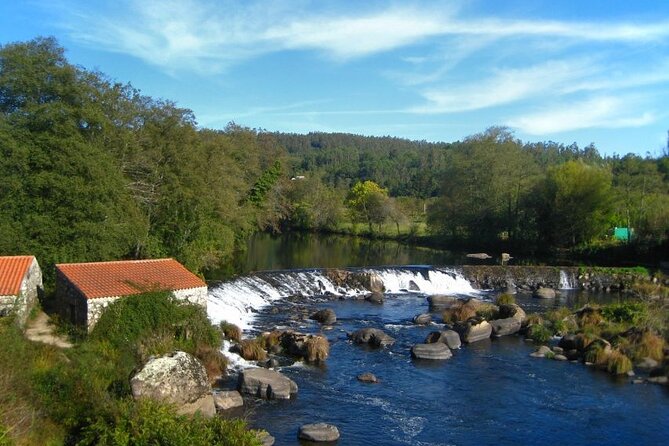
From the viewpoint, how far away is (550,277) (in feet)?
139

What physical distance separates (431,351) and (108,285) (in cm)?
1234

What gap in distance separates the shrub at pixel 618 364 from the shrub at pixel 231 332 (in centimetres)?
1430

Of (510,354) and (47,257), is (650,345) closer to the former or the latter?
(510,354)

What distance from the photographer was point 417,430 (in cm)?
1653

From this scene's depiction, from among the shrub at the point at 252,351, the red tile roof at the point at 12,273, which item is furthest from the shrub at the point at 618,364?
the red tile roof at the point at 12,273

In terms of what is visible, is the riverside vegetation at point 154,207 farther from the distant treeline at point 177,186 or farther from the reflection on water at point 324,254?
the reflection on water at point 324,254

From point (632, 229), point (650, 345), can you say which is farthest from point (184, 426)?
point (632, 229)

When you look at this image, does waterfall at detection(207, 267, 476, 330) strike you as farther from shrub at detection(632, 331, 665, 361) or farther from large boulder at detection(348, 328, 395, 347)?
shrub at detection(632, 331, 665, 361)

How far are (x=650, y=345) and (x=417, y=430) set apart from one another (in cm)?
1221

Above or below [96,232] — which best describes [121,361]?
below

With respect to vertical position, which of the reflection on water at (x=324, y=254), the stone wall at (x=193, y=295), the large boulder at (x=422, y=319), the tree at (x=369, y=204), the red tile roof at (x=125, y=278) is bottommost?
the large boulder at (x=422, y=319)

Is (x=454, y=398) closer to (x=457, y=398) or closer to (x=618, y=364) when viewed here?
(x=457, y=398)

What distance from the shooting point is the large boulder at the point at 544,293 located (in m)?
37.5

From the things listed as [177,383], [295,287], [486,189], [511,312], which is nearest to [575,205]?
[486,189]
